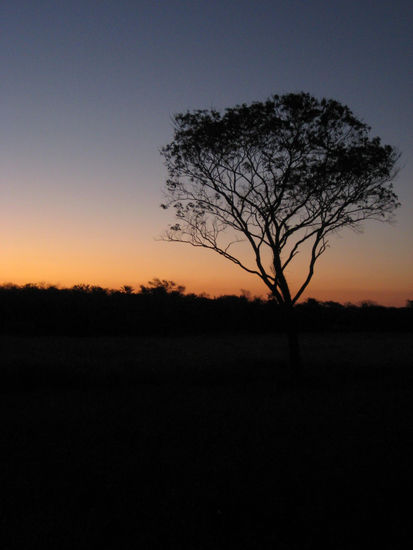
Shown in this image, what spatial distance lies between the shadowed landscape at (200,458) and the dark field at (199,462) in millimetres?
32

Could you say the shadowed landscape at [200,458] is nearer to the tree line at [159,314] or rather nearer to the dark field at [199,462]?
the dark field at [199,462]

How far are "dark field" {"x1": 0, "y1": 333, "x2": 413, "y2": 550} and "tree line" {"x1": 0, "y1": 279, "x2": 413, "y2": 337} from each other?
21295 millimetres

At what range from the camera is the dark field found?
6.60 meters

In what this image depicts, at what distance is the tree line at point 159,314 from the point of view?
42.7m

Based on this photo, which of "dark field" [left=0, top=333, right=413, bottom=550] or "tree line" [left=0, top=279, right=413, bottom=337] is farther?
"tree line" [left=0, top=279, right=413, bottom=337]

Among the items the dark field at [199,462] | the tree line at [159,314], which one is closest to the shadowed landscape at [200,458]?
the dark field at [199,462]

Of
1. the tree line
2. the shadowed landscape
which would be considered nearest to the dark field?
the shadowed landscape

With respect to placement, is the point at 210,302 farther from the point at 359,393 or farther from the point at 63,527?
the point at 63,527

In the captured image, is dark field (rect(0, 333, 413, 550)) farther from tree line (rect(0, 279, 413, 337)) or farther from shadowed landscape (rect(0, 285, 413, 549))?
tree line (rect(0, 279, 413, 337))

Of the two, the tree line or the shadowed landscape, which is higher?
the tree line

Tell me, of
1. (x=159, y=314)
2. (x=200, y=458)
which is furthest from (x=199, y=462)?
(x=159, y=314)

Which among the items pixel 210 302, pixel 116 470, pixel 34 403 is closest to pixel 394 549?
pixel 116 470

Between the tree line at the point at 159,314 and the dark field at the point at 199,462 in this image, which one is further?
the tree line at the point at 159,314

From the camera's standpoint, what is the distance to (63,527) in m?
6.66
